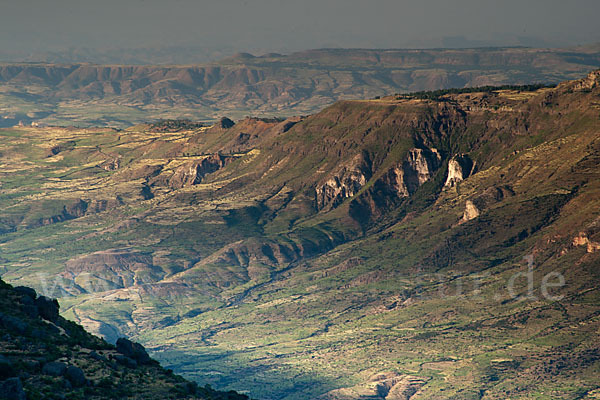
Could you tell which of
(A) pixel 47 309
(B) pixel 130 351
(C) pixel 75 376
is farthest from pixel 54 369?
(B) pixel 130 351

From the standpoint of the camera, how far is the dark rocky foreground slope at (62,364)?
252 ft

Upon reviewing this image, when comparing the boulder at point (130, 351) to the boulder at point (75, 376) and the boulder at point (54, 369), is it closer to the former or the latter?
the boulder at point (75, 376)

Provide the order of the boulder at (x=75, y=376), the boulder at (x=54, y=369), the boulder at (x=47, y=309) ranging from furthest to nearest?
the boulder at (x=47, y=309) → the boulder at (x=75, y=376) → the boulder at (x=54, y=369)

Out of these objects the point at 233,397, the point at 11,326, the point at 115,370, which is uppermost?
the point at 11,326

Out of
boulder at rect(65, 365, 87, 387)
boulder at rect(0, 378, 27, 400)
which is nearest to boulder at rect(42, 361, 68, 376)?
boulder at rect(65, 365, 87, 387)

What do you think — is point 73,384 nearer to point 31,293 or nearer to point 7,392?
point 7,392

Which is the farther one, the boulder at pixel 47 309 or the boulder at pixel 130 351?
the boulder at pixel 130 351

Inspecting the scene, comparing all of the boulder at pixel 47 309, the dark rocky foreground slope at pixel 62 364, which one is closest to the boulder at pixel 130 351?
the dark rocky foreground slope at pixel 62 364

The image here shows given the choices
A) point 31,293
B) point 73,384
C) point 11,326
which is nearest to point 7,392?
point 73,384

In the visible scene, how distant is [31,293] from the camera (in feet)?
315

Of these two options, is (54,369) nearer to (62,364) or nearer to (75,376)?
(62,364)

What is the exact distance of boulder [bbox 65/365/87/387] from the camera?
261 ft

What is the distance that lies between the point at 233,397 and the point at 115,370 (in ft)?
61.7

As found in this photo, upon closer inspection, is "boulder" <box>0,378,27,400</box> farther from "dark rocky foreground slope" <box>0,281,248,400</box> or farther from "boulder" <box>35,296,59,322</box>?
"boulder" <box>35,296,59,322</box>
